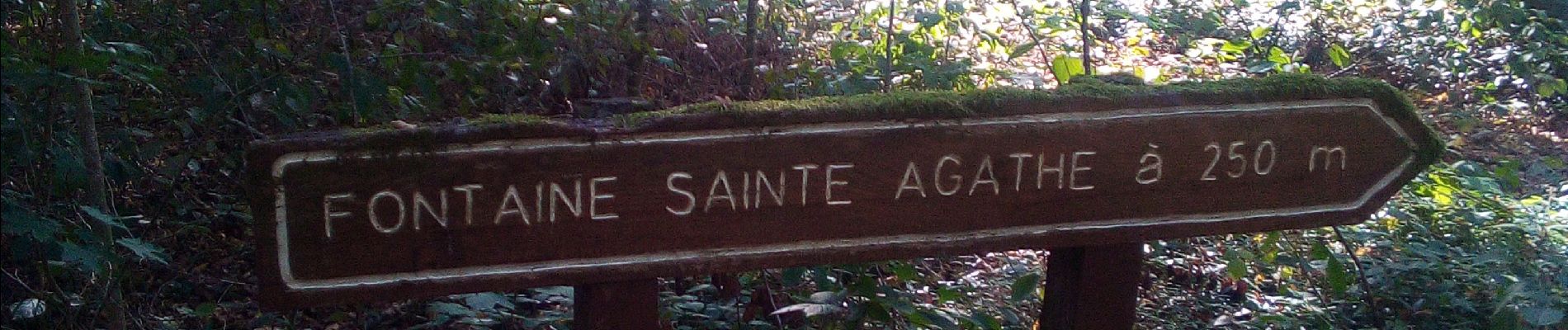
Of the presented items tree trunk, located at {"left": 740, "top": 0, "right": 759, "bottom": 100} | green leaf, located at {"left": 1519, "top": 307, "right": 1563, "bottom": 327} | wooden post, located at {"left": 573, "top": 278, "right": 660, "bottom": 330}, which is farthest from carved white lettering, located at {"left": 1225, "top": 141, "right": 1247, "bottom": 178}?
tree trunk, located at {"left": 740, "top": 0, "right": 759, "bottom": 100}

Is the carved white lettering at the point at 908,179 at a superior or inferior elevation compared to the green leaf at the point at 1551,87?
superior

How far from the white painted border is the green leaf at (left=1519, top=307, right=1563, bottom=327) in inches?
40.9

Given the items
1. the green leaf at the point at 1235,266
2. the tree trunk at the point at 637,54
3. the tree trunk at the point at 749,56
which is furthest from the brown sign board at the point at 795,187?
the tree trunk at the point at 637,54

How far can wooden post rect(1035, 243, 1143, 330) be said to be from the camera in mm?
2086

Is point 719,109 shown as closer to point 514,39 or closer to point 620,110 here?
point 620,110

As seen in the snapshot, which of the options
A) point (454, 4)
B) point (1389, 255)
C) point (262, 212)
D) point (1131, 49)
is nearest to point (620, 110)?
point (454, 4)

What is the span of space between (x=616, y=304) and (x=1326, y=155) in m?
1.23

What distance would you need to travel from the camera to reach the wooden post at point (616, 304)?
68.5 inches

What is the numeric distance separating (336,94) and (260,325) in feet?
1.96

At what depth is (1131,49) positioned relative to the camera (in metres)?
5.76

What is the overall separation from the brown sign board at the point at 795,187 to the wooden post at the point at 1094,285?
119 mm

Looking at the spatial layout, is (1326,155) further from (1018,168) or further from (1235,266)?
(1235,266)

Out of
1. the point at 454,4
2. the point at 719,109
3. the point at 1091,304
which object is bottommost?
the point at 1091,304

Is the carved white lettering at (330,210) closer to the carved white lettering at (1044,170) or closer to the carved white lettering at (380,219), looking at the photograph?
the carved white lettering at (380,219)
